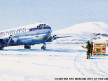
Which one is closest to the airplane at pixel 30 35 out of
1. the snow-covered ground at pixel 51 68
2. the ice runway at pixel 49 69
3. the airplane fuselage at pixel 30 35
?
the airplane fuselage at pixel 30 35

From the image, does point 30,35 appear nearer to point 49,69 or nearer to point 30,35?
point 30,35

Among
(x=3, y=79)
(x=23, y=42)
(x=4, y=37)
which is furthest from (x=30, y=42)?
(x=3, y=79)

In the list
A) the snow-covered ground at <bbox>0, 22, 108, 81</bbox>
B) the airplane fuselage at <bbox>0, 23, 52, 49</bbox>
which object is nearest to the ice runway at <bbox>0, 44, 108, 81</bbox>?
the snow-covered ground at <bbox>0, 22, 108, 81</bbox>

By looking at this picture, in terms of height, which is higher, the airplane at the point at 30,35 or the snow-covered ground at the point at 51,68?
the airplane at the point at 30,35

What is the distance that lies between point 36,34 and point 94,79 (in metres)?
22.9

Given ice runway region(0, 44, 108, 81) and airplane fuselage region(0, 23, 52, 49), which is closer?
ice runway region(0, 44, 108, 81)

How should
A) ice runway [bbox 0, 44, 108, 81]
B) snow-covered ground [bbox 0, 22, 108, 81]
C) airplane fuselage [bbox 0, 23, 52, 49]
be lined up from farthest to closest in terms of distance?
1. airplane fuselage [bbox 0, 23, 52, 49]
2. ice runway [bbox 0, 44, 108, 81]
3. snow-covered ground [bbox 0, 22, 108, 81]

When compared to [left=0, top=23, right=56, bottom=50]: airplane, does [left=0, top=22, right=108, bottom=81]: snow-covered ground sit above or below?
below

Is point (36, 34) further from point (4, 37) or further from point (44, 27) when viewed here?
point (4, 37)

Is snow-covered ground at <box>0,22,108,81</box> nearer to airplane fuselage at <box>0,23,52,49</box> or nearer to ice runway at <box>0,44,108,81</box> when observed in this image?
ice runway at <box>0,44,108,81</box>

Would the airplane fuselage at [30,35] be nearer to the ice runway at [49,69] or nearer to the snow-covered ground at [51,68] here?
the snow-covered ground at [51,68]

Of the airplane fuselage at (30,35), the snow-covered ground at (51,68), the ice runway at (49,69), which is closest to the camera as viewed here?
the snow-covered ground at (51,68)

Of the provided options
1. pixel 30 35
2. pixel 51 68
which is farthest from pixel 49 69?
pixel 30 35

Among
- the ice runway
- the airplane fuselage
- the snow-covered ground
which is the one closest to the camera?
the snow-covered ground
